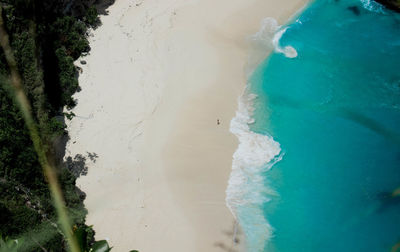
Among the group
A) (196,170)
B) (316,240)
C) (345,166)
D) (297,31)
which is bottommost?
(316,240)

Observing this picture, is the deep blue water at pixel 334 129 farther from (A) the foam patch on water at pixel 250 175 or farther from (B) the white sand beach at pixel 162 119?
(B) the white sand beach at pixel 162 119

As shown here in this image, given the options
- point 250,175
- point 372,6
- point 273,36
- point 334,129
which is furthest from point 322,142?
point 372,6

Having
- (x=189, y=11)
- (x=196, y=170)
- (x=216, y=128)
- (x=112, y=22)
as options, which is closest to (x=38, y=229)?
(x=196, y=170)

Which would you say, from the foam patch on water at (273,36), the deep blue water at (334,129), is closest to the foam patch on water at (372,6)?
the deep blue water at (334,129)

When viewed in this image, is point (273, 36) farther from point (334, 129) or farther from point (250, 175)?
point (250, 175)

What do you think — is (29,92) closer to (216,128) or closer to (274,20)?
(216,128)

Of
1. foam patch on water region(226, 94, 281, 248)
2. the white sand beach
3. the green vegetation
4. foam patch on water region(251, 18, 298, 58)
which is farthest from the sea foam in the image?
the green vegetation
